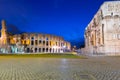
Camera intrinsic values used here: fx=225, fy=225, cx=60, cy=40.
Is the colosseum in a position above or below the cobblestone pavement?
above

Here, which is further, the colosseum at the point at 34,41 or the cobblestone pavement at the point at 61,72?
the colosseum at the point at 34,41

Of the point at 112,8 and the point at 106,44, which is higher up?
the point at 112,8

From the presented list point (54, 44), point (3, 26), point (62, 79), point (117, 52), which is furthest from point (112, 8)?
point (54, 44)

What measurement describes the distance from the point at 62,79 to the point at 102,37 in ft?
172

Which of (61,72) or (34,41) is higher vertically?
(34,41)

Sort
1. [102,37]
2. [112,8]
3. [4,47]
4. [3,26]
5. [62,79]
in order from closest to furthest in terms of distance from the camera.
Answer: [62,79] → [112,8] → [102,37] → [4,47] → [3,26]

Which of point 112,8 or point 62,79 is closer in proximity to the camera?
point 62,79

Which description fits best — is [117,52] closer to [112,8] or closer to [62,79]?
[112,8]

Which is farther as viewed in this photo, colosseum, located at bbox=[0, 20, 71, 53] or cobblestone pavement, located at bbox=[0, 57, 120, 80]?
colosseum, located at bbox=[0, 20, 71, 53]

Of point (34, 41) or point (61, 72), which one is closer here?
point (61, 72)

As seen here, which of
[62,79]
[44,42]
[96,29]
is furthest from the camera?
[44,42]

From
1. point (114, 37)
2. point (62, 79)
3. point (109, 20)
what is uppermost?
point (109, 20)

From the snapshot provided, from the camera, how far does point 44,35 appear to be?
150 meters

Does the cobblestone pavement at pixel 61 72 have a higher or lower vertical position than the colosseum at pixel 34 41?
lower
